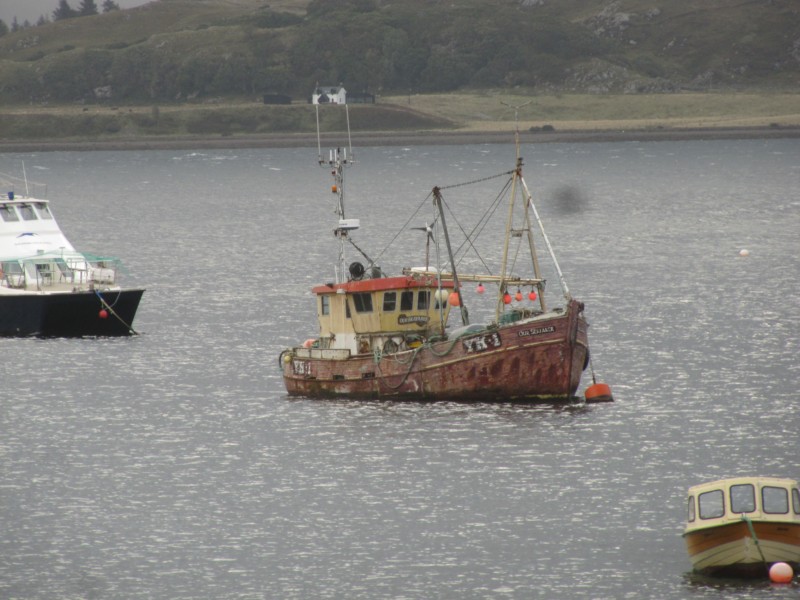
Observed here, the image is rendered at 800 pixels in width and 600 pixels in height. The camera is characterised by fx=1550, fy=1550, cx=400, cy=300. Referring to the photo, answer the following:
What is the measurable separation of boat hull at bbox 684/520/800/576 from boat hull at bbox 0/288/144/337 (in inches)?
1849

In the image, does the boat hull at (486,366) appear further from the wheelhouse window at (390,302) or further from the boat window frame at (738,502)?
the boat window frame at (738,502)

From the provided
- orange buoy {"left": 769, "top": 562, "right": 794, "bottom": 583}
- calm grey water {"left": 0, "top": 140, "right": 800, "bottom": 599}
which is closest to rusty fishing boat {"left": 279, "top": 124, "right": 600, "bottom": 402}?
calm grey water {"left": 0, "top": 140, "right": 800, "bottom": 599}

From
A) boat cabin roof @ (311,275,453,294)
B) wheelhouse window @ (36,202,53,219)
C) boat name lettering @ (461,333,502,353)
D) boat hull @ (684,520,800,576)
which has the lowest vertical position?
boat hull @ (684,520,800,576)

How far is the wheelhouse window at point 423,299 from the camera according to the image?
6309cm

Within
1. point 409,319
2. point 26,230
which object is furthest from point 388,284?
point 26,230

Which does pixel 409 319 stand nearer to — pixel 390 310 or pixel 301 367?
pixel 390 310

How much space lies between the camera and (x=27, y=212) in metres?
88.0

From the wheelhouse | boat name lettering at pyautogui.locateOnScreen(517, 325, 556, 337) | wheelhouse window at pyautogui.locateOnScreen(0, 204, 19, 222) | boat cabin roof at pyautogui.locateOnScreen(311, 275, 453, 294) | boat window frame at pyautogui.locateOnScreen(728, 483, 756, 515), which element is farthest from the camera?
wheelhouse window at pyautogui.locateOnScreen(0, 204, 19, 222)

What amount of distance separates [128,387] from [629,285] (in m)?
45.6

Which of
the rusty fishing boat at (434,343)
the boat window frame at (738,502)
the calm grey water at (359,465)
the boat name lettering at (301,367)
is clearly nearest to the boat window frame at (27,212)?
the calm grey water at (359,465)

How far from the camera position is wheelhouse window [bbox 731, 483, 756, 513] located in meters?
40.8

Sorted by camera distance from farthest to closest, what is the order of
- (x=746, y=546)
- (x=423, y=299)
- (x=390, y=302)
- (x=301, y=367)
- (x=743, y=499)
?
(x=301, y=367), (x=423, y=299), (x=390, y=302), (x=743, y=499), (x=746, y=546)

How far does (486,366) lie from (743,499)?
55.4 ft

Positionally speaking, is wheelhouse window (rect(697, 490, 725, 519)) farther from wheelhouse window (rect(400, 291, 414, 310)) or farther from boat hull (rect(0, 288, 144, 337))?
boat hull (rect(0, 288, 144, 337))
